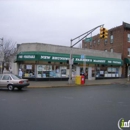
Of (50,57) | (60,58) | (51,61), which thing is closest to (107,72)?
(60,58)

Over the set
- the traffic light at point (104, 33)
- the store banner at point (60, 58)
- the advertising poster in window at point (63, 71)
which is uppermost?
the traffic light at point (104, 33)

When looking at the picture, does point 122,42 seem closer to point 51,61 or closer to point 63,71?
point 63,71

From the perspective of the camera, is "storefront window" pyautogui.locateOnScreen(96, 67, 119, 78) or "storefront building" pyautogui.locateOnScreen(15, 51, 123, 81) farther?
"storefront window" pyautogui.locateOnScreen(96, 67, 119, 78)

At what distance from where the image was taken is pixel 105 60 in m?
29.2

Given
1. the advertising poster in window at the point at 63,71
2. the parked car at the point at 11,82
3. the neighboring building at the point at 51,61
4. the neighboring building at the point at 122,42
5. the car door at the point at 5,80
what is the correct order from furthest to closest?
1. the neighboring building at the point at 122,42
2. the advertising poster in window at the point at 63,71
3. the neighboring building at the point at 51,61
4. the car door at the point at 5,80
5. the parked car at the point at 11,82

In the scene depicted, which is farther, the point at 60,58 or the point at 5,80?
the point at 60,58

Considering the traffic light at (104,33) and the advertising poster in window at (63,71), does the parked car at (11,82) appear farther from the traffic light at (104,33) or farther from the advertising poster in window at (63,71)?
the advertising poster in window at (63,71)

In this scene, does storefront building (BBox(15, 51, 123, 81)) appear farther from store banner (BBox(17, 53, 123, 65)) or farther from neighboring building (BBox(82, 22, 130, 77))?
neighboring building (BBox(82, 22, 130, 77))

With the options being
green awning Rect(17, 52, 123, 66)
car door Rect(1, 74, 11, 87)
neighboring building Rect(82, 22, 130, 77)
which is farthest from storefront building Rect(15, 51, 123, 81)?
car door Rect(1, 74, 11, 87)

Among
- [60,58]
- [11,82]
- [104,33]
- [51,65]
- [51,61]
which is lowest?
[11,82]

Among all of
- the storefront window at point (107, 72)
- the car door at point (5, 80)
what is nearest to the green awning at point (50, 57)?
the storefront window at point (107, 72)

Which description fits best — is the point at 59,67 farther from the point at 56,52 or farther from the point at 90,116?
the point at 90,116

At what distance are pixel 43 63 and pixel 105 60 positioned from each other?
36.4ft

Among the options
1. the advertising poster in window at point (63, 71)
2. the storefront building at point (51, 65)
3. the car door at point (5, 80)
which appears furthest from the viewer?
the advertising poster in window at point (63, 71)
